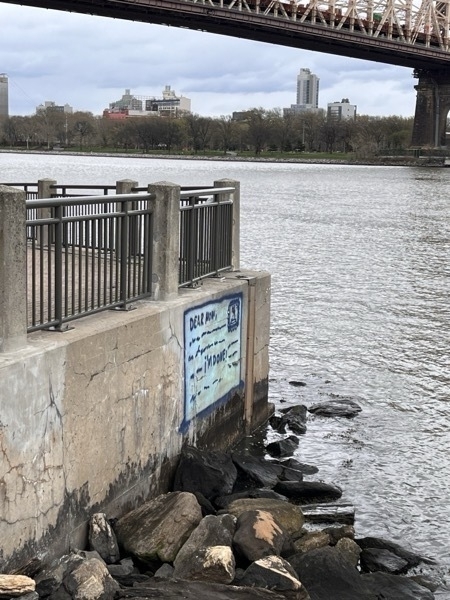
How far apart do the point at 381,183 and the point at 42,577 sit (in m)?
70.9

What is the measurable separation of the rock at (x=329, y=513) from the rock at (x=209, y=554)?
4.68 feet

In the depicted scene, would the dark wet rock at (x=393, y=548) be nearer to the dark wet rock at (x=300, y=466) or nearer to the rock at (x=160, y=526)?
the rock at (x=160, y=526)

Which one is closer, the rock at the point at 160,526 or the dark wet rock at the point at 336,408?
the rock at the point at 160,526

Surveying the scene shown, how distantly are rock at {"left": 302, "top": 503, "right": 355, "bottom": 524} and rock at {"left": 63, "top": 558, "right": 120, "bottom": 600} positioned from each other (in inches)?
105

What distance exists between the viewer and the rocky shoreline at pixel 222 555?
5.61 m

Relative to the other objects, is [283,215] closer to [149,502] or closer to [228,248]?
[228,248]

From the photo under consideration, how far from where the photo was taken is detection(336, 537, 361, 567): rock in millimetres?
6762

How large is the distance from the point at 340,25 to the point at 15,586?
90.8 metres

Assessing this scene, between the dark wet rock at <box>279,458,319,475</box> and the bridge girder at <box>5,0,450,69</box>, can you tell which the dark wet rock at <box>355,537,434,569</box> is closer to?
the dark wet rock at <box>279,458,319,475</box>

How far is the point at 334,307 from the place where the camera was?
19188 mm

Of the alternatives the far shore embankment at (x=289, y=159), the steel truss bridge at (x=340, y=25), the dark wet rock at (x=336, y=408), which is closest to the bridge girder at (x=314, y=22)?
the steel truss bridge at (x=340, y=25)

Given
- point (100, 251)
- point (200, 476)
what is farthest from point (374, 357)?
point (100, 251)

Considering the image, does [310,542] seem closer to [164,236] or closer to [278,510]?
[278,510]

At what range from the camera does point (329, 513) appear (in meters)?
7.94
